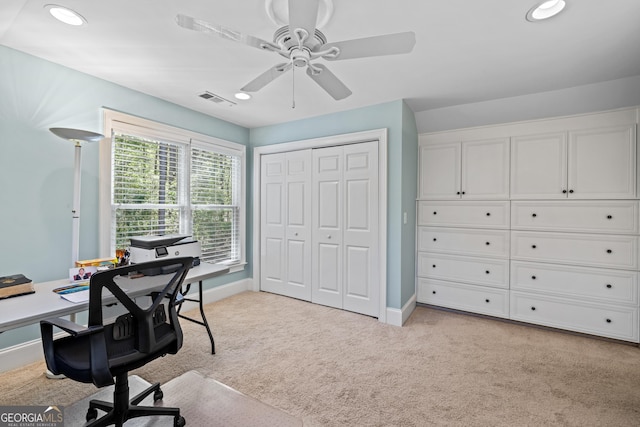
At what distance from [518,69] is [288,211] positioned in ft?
9.27

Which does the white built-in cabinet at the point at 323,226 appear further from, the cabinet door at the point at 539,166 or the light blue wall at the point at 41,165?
the light blue wall at the point at 41,165

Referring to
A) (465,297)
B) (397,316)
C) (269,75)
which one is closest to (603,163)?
(465,297)

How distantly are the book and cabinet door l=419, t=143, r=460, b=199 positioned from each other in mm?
3691

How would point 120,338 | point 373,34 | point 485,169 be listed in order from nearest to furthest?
point 120,338, point 373,34, point 485,169

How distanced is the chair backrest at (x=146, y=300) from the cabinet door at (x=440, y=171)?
2.95m

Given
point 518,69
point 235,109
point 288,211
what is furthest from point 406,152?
point 235,109

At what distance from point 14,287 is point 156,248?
2.55ft

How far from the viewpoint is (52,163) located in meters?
2.35

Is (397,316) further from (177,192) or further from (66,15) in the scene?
(66,15)

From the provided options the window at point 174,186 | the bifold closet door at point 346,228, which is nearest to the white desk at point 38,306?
the window at point 174,186

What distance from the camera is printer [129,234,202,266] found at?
215cm

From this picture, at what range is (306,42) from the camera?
1.56 metres

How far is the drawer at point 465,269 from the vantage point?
3223 mm

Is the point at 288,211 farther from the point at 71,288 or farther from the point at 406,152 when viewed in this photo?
the point at 71,288
